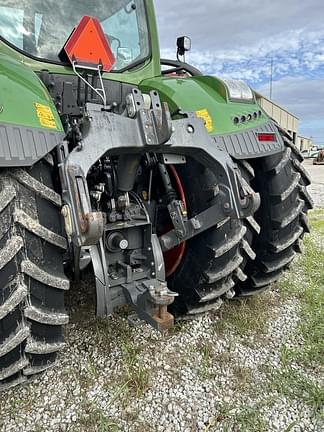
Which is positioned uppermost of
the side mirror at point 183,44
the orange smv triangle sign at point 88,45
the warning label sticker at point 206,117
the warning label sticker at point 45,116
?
the side mirror at point 183,44

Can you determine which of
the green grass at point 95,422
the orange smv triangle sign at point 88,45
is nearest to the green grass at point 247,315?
the green grass at point 95,422

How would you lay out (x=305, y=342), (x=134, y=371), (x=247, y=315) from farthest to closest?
(x=247, y=315)
(x=305, y=342)
(x=134, y=371)

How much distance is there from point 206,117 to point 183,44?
1362 mm

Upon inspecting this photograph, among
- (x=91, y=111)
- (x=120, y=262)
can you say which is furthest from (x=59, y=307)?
(x=91, y=111)

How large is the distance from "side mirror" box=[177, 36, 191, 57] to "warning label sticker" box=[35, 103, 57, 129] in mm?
1871

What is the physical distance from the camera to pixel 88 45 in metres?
1.89

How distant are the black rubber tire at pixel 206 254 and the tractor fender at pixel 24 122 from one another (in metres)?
0.79

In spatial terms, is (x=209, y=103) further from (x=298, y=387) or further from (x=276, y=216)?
(x=298, y=387)

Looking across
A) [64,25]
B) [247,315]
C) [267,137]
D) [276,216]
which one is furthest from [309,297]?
[64,25]

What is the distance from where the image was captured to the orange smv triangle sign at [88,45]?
1.84 meters

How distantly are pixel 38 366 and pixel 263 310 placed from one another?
5.19ft

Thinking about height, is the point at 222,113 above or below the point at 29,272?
above

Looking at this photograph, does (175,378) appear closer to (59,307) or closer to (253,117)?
(59,307)

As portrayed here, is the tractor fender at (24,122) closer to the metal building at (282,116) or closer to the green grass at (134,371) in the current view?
the green grass at (134,371)
